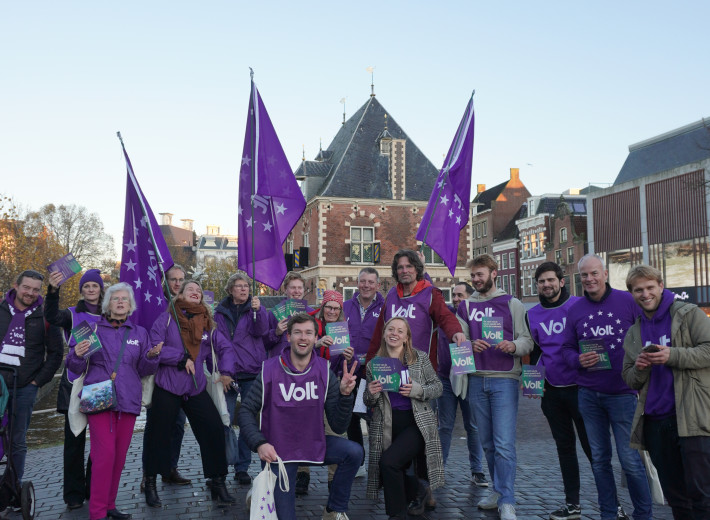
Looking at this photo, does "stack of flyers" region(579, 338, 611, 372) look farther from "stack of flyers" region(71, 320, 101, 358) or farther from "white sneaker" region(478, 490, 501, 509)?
"stack of flyers" region(71, 320, 101, 358)

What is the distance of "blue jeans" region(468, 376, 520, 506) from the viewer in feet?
16.3

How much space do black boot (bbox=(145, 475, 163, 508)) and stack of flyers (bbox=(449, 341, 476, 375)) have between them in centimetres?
286

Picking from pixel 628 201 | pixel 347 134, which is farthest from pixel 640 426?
pixel 347 134

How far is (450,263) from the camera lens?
7094 millimetres

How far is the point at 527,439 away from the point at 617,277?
27.6 m

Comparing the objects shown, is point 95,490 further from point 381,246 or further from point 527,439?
point 381,246

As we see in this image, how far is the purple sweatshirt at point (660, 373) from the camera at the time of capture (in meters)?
4.04

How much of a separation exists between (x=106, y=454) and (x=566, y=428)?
12.5 ft

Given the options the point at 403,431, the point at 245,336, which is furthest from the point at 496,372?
the point at 245,336

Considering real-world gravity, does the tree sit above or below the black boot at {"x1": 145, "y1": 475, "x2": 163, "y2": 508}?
above

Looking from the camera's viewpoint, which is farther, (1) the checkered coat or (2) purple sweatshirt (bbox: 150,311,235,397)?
(2) purple sweatshirt (bbox: 150,311,235,397)

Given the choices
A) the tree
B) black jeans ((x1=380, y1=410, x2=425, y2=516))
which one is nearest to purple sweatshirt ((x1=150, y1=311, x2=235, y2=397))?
black jeans ((x1=380, y1=410, x2=425, y2=516))

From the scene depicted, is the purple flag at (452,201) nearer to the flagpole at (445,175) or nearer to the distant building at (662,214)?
the flagpole at (445,175)

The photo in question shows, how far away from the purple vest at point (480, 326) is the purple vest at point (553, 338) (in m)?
0.25
